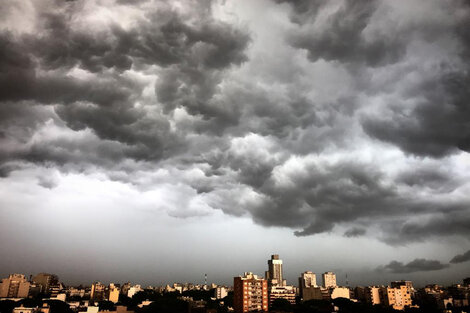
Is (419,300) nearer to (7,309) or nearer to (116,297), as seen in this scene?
(116,297)

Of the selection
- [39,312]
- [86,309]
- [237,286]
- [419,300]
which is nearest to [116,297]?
[86,309]

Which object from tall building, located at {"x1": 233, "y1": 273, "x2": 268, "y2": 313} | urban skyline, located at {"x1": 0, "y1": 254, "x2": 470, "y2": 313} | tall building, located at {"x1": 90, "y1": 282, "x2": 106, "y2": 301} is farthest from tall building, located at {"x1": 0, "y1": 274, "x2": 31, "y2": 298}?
tall building, located at {"x1": 233, "y1": 273, "x2": 268, "y2": 313}

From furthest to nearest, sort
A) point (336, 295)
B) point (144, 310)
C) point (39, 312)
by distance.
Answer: point (336, 295), point (144, 310), point (39, 312)

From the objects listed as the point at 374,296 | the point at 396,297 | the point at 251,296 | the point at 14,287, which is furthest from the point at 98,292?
the point at 396,297

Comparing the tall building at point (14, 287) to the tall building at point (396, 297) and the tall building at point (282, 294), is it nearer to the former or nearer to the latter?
the tall building at point (282, 294)

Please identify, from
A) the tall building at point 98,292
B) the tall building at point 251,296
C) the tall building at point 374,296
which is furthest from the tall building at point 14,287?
the tall building at point 374,296

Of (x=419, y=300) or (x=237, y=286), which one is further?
(x=419, y=300)

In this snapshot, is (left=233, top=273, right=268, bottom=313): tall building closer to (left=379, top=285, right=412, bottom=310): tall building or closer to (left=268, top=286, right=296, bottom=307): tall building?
(left=268, top=286, right=296, bottom=307): tall building
